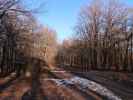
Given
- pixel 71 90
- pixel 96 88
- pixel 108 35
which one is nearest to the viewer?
pixel 71 90

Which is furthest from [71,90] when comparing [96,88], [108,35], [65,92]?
[108,35]

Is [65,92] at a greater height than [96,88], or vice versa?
[65,92]

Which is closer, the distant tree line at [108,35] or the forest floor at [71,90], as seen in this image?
the forest floor at [71,90]

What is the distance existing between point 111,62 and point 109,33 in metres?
6.23

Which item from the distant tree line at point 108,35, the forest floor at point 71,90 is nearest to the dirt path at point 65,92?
the forest floor at point 71,90

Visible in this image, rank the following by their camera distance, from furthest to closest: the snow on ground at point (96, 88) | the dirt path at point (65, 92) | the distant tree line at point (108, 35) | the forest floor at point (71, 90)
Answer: the distant tree line at point (108, 35) < the snow on ground at point (96, 88) < the forest floor at point (71, 90) < the dirt path at point (65, 92)

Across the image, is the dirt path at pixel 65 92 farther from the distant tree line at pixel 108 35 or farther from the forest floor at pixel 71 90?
the distant tree line at pixel 108 35

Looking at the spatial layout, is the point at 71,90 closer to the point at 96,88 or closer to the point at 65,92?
the point at 65,92

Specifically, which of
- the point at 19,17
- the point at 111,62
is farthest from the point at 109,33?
the point at 19,17

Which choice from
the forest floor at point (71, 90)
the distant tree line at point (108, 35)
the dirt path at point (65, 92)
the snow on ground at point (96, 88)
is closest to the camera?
the dirt path at point (65, 92)

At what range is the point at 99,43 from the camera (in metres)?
58.2

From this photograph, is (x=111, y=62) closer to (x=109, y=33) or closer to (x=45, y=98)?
(x=109, y=33)

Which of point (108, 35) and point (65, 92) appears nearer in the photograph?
point (65, 92)

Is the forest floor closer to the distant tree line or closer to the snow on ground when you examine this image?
the snow on ground
